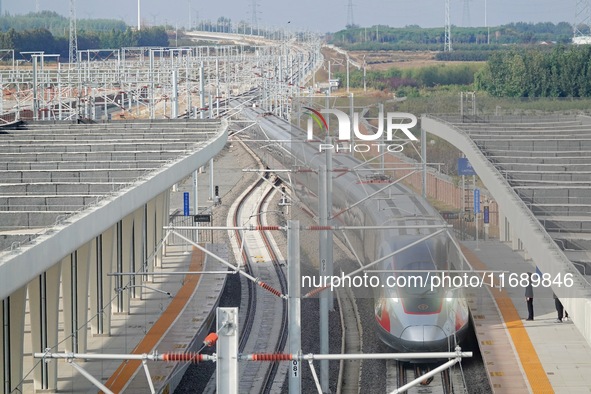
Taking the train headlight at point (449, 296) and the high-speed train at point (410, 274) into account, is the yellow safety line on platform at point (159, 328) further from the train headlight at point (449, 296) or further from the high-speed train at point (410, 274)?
the train headlight at point (449, 296)

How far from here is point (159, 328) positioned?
808 inches

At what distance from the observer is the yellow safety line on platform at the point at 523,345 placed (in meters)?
16.8

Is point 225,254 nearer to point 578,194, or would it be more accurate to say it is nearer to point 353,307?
point 353,307

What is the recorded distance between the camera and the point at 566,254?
15.3 metres

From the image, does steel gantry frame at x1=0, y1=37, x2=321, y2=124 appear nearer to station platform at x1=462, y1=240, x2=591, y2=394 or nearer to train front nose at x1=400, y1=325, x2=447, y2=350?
station platform at x1=462, y1=240, x2=591, y2=394

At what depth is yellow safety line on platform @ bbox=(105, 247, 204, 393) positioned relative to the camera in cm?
1584

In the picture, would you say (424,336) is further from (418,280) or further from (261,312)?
(261,312)

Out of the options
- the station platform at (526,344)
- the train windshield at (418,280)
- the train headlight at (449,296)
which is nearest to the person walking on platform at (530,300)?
the station platform at (526,344)

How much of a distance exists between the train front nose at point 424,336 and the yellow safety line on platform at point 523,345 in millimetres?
1267

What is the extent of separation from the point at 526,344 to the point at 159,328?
20.4ft

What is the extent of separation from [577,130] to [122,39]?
96335 mm

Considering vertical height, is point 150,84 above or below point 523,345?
above

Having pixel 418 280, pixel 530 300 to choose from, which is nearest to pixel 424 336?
pixel 418 280

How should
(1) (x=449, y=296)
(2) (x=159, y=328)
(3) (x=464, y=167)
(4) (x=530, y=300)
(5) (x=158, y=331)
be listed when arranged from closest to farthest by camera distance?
(1) (x=449, y=296), (5) (x=158, y=331), (2) (x=159, y=328), (4) (x=530, y=300), (3) (x=464, y=167)
